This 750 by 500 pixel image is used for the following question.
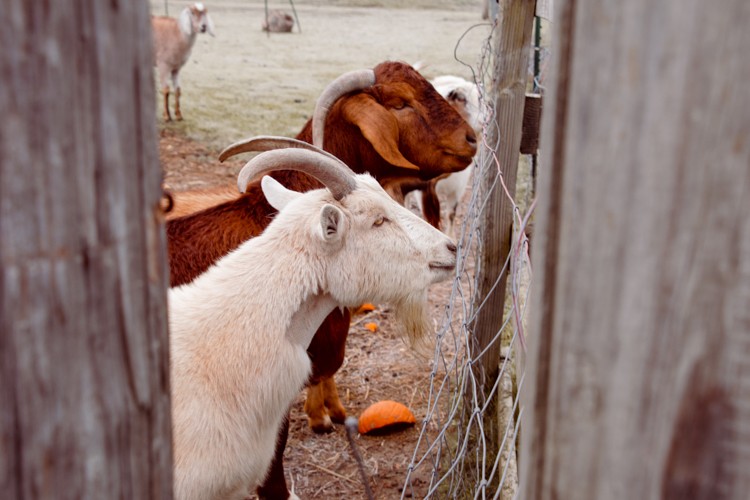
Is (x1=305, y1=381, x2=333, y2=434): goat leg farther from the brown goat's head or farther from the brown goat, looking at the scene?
the brown goat's head

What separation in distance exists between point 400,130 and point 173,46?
351 inches

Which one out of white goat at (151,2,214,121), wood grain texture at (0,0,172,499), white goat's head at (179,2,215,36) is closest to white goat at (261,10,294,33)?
white goat's head at (179,2,215,36)

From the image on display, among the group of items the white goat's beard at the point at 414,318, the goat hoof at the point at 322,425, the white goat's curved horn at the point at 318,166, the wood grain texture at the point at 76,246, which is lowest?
the goat hoof at the point at 322,425

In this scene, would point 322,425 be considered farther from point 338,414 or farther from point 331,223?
point 331,223

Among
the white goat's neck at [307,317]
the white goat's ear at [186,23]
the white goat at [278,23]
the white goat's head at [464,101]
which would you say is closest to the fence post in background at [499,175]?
the white goat's neck at [307,317]

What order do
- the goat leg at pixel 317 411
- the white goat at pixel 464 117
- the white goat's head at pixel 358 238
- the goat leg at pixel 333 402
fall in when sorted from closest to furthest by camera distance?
the white goat's head at pixel 358 238
the goat leg at pixel 317 411
the goat leg at pixel 333 402
the white goat at pixel 464 117

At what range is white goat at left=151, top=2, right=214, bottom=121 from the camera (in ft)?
39.8

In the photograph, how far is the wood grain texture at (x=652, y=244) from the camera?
0.62 meters

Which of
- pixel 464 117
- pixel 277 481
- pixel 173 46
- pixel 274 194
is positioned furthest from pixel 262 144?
pixel 173 46

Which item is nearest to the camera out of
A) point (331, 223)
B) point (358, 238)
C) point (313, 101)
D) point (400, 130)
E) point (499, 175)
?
point (331, 223)

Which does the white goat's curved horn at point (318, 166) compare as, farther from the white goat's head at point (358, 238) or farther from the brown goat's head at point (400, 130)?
the brown goat's head at point (400, 130)

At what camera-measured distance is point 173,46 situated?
489 inches

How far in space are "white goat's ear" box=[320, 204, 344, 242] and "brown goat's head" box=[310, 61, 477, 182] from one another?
5.60ft

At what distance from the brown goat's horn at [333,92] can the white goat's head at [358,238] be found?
1192mm
